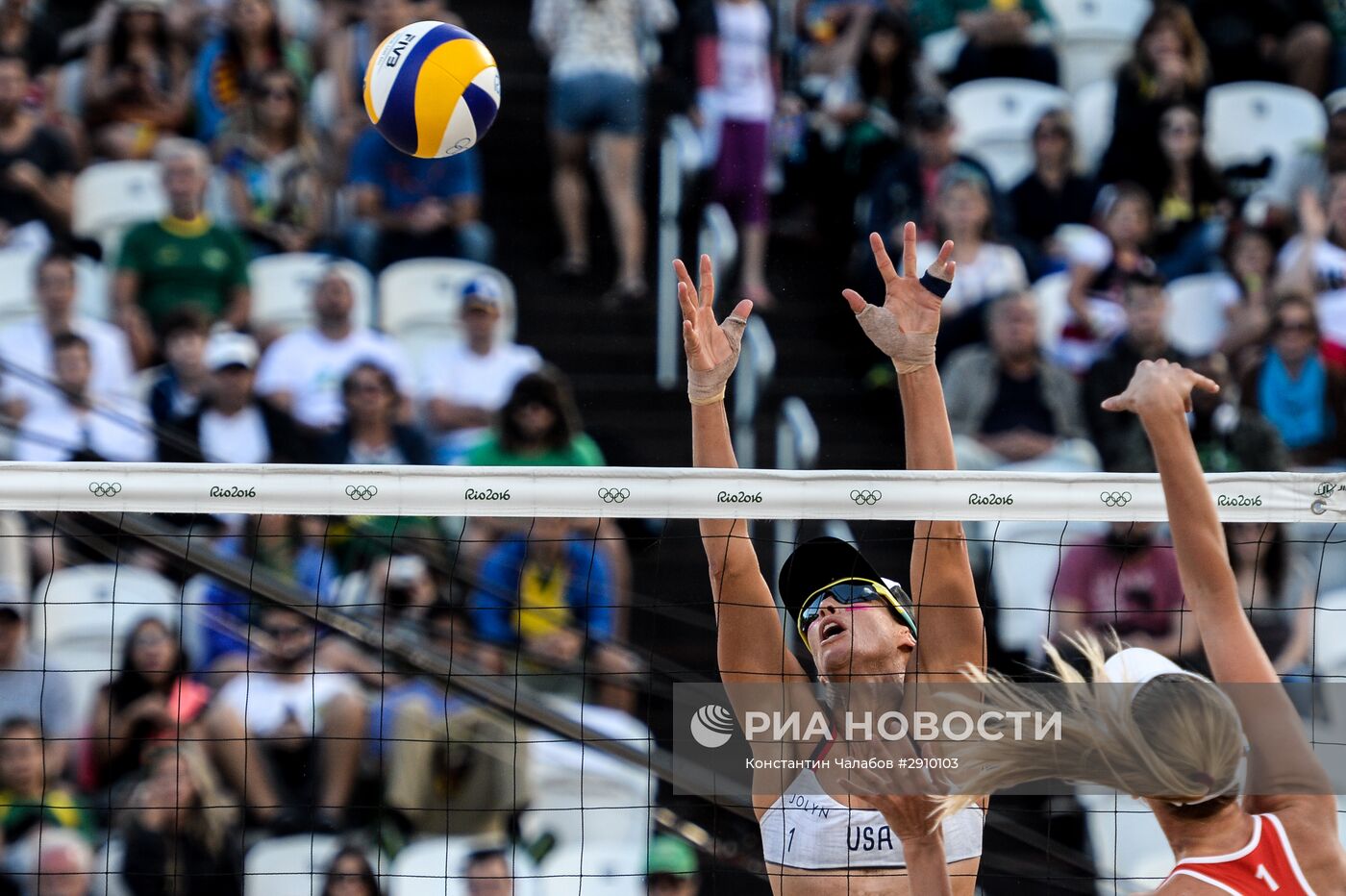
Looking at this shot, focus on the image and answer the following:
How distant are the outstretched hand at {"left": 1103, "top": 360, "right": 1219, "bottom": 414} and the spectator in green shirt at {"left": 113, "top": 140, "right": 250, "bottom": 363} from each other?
6027mm

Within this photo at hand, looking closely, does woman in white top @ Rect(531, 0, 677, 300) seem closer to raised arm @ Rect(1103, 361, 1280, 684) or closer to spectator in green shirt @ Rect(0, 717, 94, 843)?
spectator in green shirt @ Rect(0, 717, 94, 843)

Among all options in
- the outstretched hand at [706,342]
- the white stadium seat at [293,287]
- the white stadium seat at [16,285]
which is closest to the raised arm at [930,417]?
the outstretched hand at [706,342]

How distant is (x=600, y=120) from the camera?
864cm

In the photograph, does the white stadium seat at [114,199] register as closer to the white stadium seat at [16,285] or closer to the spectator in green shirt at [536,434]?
the white stadium seat at [16,285]

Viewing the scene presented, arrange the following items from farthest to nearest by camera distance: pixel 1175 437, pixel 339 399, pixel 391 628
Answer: pixel 339 399 < pixel 391 628 < pixel 1175 437

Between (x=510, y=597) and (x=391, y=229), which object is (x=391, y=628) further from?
(x=391, y=229)

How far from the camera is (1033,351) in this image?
799 centimetres

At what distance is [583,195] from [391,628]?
2.74 m

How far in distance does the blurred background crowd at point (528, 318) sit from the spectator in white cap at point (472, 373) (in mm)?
26

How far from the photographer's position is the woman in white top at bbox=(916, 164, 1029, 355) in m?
8.23

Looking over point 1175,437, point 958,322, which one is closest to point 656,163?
point 958,322

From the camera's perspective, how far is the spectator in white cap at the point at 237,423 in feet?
24.8

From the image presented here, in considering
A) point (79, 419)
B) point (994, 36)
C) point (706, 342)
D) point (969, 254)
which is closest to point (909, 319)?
point (706, 342)

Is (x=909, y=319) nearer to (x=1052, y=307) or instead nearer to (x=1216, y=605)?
(x=1216, y=605)
